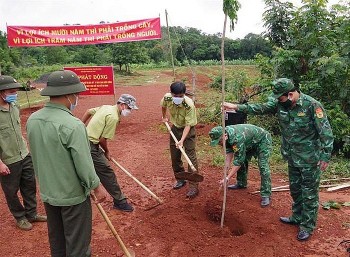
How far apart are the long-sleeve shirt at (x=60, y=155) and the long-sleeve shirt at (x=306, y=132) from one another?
2.29 meters

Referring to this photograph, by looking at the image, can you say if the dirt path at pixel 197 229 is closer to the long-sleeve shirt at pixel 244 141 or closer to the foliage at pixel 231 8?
the long-sleeve shirt at pixel 244 141

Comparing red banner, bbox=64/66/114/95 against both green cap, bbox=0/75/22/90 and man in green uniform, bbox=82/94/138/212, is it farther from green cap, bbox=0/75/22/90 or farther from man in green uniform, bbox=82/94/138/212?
green cap, bbox=0/75/22/90

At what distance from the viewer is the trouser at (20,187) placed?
13.1ft

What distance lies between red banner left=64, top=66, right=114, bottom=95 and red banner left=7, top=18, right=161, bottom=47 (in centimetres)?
176

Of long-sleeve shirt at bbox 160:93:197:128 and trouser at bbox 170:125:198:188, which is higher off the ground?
long-sleeve shirt at bbox 160:93:197:128

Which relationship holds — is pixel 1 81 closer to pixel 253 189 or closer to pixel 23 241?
pixel 23 241

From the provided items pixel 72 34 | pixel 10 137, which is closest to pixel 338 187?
pixel 10 137

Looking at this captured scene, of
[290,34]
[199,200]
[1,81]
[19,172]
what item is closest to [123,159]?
[199,200]

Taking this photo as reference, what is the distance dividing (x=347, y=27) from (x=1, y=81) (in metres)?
7.00

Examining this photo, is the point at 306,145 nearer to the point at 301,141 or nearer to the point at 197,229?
the point at 301,141

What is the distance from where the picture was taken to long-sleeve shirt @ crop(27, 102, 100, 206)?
97.9 inches

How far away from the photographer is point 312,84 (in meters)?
7.92

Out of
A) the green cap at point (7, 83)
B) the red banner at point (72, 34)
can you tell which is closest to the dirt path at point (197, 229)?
the green cap at point (7, 83)

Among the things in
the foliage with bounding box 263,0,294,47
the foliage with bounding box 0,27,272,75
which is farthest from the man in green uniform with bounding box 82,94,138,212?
the foliage with bounding box 0,27,272,75
